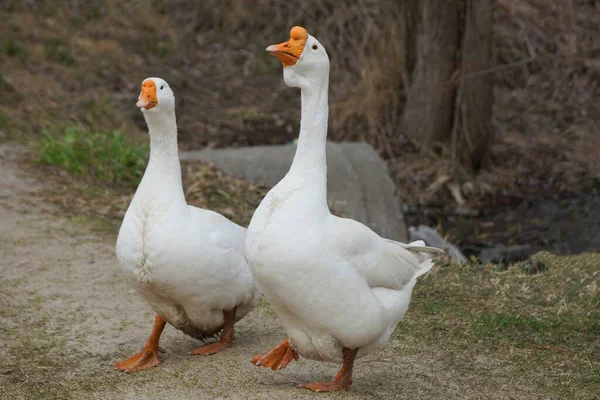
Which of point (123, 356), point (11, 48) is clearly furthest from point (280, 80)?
point (123, 356)

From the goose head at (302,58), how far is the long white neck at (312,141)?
4 cm

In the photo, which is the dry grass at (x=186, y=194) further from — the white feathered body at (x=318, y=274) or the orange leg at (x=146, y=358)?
the white feathered body at (x=318, y=274)

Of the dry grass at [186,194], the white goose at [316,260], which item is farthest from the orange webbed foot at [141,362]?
the dry grass at [186,194]

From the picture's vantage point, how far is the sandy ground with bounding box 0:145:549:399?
447cm

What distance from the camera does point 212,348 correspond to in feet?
16.3

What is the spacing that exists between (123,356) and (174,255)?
2.76ft

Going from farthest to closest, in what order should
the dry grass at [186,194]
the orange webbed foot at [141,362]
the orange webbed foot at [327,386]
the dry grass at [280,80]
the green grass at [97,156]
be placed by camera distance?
the dry grass at [280,80] < the green grass at [97,156] < the dry grass at [186,194] < the orange webbed foot at [141,362] < the orange webbed foot at [327,386]

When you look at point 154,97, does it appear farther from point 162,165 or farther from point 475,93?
point 475,93

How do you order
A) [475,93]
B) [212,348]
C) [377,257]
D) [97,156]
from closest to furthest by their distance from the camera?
[377,257] < [212,348] < [97,156] < [475,93]

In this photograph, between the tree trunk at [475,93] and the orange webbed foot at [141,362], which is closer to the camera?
the orange webbed foot at [141,362]

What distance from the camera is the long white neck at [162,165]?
475 cm

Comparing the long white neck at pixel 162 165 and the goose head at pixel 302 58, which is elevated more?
the goose head at pixel 302 58

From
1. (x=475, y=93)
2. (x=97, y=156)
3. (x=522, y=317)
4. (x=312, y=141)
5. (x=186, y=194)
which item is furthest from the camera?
(x=475, y=93)

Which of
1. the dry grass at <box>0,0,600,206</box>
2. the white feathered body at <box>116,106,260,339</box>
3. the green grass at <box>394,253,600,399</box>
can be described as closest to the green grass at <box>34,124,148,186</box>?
the dry grass at <box>0,0,600,206</box>
